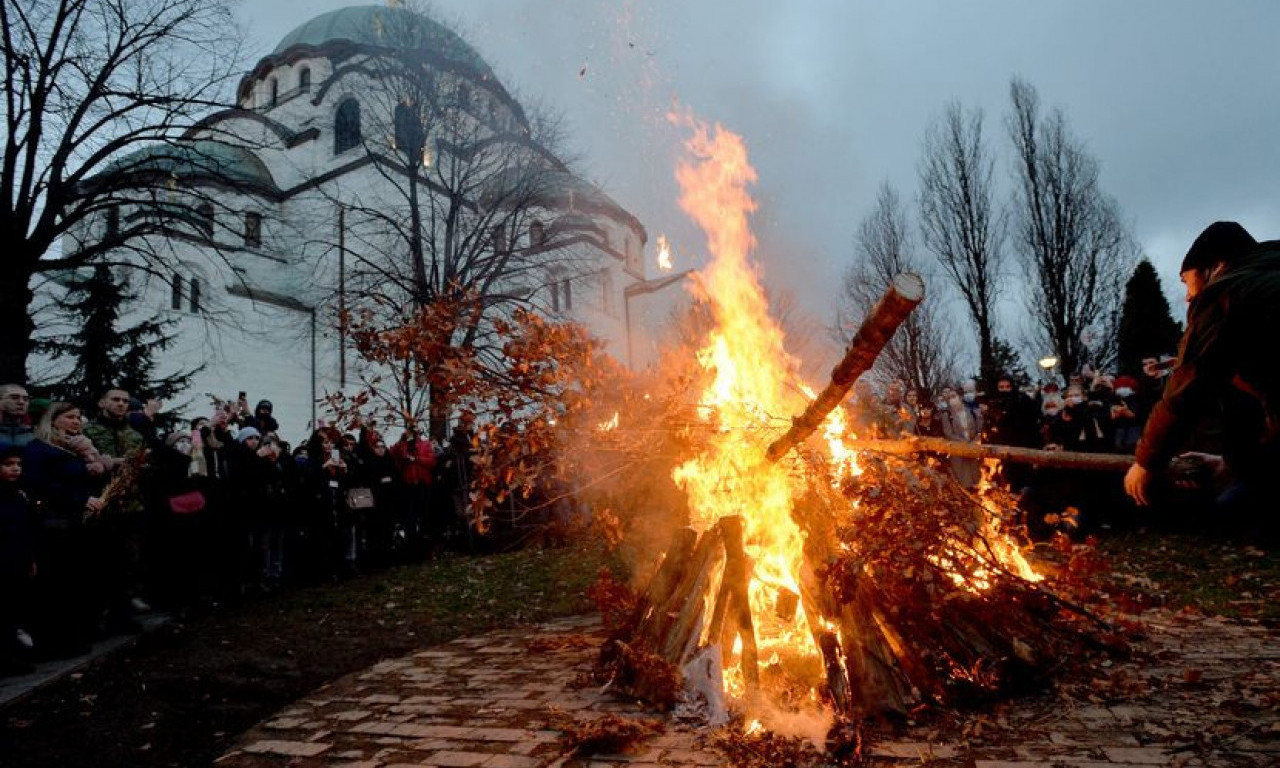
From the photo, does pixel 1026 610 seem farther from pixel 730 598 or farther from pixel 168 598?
pixel 168 598

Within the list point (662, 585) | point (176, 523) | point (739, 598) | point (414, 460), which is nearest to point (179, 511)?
point (176, 523)

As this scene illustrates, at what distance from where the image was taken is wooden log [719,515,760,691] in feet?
14.5

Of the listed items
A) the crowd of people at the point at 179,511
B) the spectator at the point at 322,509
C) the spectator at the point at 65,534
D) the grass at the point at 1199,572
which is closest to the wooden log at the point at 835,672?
the grass at the point at 1199,572

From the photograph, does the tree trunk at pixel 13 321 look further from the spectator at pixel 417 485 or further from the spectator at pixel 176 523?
the spectator at pixel 417 485

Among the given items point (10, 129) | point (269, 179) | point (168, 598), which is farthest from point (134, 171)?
point (269, 179)

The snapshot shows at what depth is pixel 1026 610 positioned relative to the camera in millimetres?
4625

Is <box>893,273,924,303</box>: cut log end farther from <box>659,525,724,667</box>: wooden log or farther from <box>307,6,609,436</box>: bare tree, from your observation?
<box>307,6,609,436</box>: bare tree

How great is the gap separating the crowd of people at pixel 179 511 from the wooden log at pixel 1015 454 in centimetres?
512

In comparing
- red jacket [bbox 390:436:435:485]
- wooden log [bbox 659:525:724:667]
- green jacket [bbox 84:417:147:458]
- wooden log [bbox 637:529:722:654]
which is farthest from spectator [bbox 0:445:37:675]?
red jacket [bbox 390:436:435:485]

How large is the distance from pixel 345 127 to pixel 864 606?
36968 mm

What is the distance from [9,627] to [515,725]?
186 inches

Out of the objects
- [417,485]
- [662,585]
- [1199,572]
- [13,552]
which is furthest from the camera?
[417,485]

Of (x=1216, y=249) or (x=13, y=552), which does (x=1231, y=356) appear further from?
(x=13, y=552)

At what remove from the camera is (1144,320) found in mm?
23359
